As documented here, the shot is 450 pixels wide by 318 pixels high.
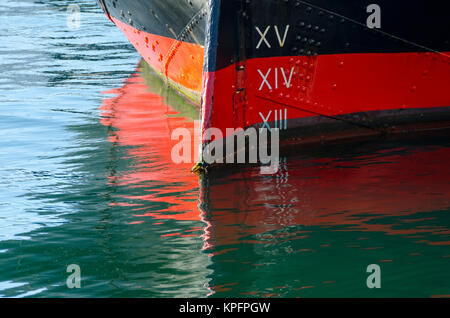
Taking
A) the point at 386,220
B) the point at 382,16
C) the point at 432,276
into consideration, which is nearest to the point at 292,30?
the point at 382,16

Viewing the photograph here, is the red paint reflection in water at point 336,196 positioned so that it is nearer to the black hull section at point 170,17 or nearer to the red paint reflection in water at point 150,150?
the red paint reflection in water at point 150,150

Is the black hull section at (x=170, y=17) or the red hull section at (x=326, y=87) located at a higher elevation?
the black hull section at (x=170, y=17)

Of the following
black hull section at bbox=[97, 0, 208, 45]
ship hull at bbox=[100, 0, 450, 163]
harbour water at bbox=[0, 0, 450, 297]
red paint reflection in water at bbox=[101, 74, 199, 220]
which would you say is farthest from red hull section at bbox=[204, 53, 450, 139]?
black hull section at bbox=[97, 0, 208, 45]

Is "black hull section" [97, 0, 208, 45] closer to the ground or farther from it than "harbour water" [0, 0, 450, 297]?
farther from it

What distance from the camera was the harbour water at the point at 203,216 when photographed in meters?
3.78

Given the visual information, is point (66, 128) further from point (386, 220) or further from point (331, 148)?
point (386, 220)

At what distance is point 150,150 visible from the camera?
6426 mm

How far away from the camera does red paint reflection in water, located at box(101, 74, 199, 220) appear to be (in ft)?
16.4

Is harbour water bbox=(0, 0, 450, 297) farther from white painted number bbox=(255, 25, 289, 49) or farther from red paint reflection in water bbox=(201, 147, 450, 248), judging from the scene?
white painted number bbox=(255, 25, 289, 49)

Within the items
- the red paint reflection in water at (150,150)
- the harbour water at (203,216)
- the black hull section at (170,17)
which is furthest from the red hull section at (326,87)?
the black hull section at (170,17)

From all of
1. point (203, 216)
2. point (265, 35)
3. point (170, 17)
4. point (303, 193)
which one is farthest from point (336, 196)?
point (170, 17)

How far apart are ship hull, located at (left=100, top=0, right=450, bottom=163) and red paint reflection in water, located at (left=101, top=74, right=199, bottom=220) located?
55 cm

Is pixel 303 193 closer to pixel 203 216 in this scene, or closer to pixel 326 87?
pixel 203 216

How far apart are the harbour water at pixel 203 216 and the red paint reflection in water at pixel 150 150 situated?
0.02 meters
